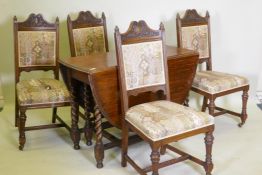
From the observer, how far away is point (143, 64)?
2.33 m

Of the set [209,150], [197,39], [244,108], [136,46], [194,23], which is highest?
[194,23]

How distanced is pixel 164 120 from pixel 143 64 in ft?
1.54

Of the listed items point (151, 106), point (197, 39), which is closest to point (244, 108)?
point (197, 39)

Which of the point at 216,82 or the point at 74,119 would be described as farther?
the point at 216,82

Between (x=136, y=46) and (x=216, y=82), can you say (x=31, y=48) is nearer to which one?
(x=136, y=46)

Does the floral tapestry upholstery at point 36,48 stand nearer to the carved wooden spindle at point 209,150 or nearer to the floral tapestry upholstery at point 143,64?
the floral tapestry upholstery at point 143,64

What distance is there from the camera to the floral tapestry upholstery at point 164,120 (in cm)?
202

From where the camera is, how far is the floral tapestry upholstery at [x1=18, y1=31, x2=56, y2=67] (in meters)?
3.01

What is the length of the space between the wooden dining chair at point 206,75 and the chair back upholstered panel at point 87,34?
76 centimetres

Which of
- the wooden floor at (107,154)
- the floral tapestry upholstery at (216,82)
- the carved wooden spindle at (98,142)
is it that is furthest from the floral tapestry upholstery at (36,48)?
the floral tapestry upholstery at (216,82)

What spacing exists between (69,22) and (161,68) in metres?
1.20

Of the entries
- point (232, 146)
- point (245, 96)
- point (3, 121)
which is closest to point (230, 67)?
point (245, 96)

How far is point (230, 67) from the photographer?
3.87 m

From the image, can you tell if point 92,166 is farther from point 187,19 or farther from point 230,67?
point 230,67
